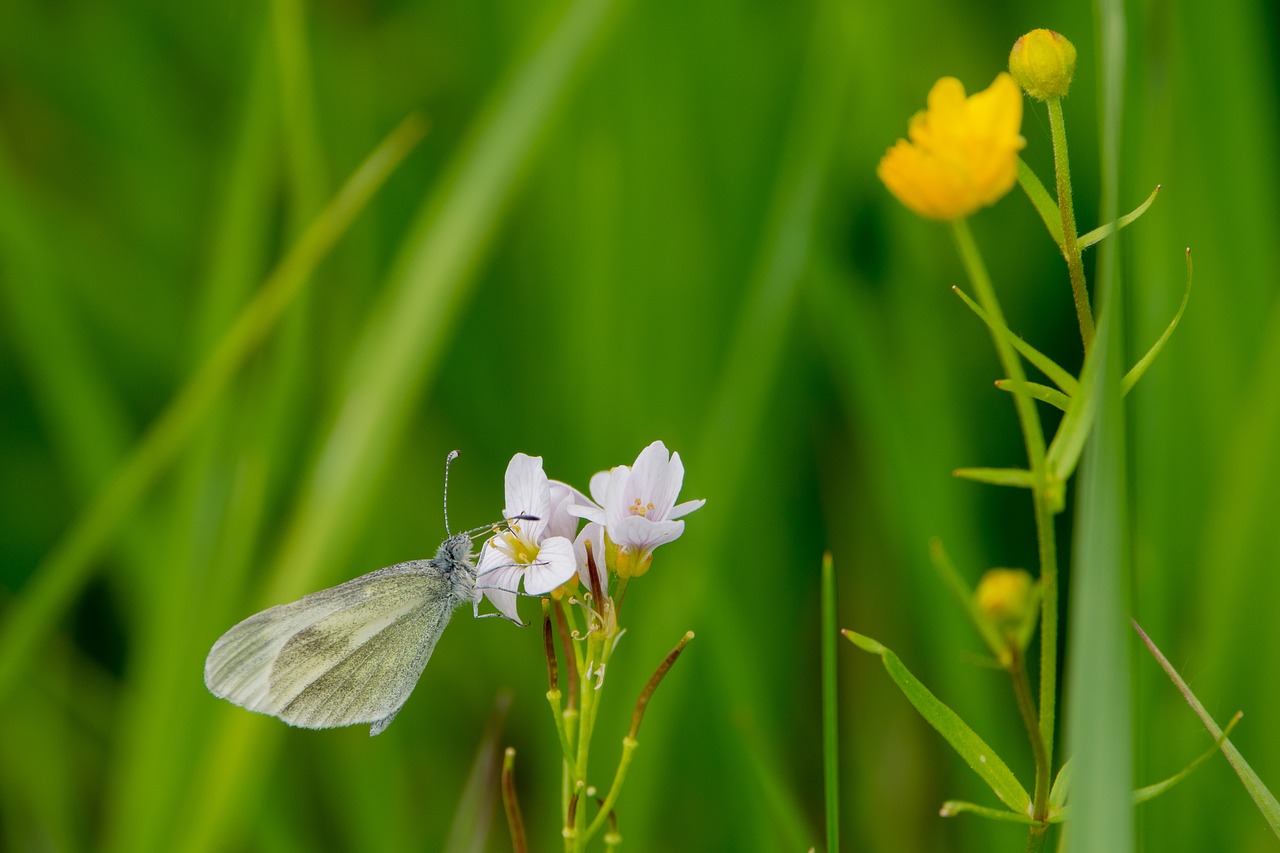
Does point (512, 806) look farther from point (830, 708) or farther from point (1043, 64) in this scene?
point (1043, 64)

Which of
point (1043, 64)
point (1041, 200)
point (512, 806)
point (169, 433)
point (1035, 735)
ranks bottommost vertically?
point (1035, 735)

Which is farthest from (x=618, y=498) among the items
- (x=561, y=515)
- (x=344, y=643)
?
(x=344, y=643)

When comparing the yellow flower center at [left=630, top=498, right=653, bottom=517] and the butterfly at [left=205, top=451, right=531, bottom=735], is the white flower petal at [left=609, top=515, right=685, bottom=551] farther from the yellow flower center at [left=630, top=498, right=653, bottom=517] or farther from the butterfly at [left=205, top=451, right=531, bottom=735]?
the butterfly at [left=205, top=451, right=531, bottom=735]

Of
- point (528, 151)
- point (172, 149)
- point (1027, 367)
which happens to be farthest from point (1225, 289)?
point (172, 149)

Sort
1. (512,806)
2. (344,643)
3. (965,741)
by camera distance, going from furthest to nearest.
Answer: (344,643) < (512,806) < (965,741)

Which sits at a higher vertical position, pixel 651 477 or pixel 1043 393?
pixel 651 477

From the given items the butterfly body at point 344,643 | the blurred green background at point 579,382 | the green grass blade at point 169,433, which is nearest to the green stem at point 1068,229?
the blurred green background at point 579,382

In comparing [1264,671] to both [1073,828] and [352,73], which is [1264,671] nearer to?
[1073,828]
